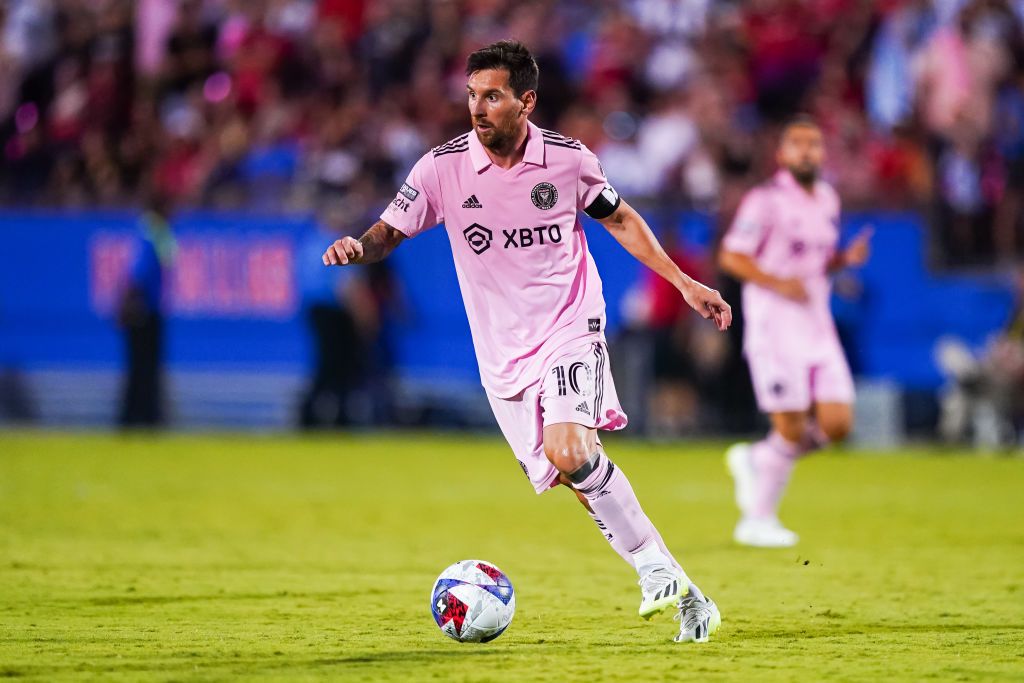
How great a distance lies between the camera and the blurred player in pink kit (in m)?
10.8

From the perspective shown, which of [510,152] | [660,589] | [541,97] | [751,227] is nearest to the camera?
[660,589]

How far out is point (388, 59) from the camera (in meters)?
20.5

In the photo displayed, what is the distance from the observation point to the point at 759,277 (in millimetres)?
10734

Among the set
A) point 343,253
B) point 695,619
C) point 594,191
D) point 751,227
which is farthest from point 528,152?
point 751,227

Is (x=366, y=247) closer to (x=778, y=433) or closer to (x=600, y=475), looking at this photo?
(x=600, y=475)

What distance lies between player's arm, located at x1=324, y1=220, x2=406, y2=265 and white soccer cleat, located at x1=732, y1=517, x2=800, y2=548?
14.7 feet

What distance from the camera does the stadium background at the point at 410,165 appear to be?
17.7m

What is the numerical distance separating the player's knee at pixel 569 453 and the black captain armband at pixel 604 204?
1.04 metres

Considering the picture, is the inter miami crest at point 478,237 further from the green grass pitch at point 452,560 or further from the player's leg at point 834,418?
the player's leg at point 834,418

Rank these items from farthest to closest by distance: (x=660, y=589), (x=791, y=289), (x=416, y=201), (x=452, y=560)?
(x=791, y=289), (x=452, y=560), (x=416, y=201), (x=660, y=589)

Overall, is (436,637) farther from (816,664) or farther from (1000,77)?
(1000,77)

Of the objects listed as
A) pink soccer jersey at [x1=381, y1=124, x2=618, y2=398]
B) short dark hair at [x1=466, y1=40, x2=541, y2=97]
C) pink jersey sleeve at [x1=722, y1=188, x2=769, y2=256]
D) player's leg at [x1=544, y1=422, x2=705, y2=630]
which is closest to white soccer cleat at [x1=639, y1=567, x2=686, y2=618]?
player's leg at [x1=544, y1=422, x2=705, y2=630]

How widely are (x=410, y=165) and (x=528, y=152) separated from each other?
1208cm

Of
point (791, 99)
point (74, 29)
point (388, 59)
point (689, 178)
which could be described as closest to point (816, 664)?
point (689, 178)
